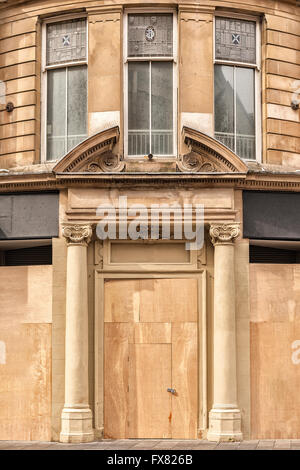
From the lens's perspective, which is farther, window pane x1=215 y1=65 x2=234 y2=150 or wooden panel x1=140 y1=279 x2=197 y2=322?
window pane x1=215 y1=65 x2=234 y2=150

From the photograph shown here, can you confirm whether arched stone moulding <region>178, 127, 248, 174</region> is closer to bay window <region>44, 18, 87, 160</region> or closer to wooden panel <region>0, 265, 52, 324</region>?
bay window <region>44, 18, 87, 160</region>

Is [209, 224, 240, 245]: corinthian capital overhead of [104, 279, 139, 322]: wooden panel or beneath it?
overhead

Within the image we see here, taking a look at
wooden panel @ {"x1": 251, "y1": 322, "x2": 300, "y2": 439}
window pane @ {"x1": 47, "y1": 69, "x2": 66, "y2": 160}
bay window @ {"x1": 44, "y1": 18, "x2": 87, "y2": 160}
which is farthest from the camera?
window pane @ {"x1": 47, "y1": 69, "x2": 66, "y2": 160}

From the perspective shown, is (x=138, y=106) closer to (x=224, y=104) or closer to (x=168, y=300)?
(x=224, y=104)

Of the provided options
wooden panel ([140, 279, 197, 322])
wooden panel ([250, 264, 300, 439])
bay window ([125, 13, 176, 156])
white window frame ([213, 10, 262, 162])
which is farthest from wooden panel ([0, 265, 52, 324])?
white window frame ([213, 10, 262, 162])

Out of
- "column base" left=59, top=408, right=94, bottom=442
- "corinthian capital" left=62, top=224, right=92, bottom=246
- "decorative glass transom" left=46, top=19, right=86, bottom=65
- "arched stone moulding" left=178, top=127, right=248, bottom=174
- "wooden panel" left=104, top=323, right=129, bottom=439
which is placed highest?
"decorative glass transom" left=46, top=19, right=86, bottom=65

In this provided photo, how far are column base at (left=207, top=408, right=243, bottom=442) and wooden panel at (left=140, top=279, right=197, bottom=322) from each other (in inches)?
80.7

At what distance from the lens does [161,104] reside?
62.7ft

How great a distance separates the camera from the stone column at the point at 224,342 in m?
17.5

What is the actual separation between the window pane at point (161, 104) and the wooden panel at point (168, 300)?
3.15 metres

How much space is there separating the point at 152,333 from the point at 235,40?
6.91m

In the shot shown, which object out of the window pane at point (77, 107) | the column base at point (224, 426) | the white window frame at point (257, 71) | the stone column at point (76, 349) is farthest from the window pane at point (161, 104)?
the column base at point (224, 426)

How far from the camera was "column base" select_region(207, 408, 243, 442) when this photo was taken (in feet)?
57.1

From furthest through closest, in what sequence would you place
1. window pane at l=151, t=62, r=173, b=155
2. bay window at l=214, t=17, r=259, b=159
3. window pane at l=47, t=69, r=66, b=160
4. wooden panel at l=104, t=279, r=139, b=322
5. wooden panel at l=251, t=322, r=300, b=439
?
window pane at l=47, t=69, r=66, b=160
bay window at l=214, t=17, r=259, b=159
window pane at l=151, t=62, r=173, b=155
wooden panel at l=104, t=279, r=139, b=322
wooden panel at l=251, t=322, r=300, b=439
